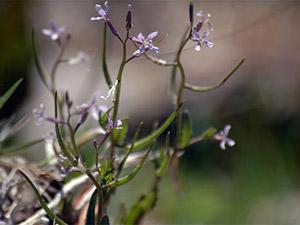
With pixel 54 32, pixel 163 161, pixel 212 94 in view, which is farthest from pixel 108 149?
pixel 212 94

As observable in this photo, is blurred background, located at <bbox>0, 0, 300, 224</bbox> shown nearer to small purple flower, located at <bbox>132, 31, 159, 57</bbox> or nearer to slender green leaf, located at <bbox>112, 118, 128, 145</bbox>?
slender green leaf, located at <bbox>112, 118, 128, 145</bbox>

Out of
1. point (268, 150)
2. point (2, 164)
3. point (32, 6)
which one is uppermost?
point (2, 164)

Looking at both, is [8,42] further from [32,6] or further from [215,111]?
[215,111]

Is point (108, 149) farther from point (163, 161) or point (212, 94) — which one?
point (212, 94)

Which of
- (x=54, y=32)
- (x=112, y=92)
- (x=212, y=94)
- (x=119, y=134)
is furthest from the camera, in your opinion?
(x=212, y=94)

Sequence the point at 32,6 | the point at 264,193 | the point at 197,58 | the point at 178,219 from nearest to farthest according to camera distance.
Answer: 1. the point at 178,219
2. the point at 264,193
3. the point at 32,6
4. the point at 197,58

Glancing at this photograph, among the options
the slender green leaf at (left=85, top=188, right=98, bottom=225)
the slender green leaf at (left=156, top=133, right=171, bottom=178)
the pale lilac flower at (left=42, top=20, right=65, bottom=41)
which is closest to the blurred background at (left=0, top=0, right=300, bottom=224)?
the pale lilac flower at (left=42, top=20, right=65, bottom=41)

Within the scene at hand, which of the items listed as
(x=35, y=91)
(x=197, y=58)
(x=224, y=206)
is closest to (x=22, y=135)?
(x=35, y=91)
